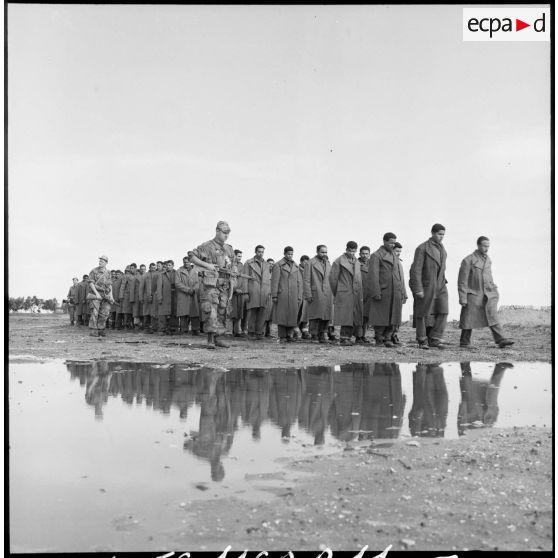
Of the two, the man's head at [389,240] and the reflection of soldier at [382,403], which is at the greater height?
the man's head at [389,240]

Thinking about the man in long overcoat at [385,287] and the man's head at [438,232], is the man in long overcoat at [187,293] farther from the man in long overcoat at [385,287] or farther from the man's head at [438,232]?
the man's head at [438,232]

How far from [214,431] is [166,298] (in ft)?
48.3

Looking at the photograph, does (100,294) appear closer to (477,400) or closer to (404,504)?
(477,400)

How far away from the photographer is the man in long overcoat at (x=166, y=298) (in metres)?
19.4

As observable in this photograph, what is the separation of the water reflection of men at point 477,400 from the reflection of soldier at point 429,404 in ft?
0.52

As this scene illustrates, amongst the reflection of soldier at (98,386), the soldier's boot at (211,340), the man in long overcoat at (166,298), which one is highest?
the man in long overcoat at (166,298)

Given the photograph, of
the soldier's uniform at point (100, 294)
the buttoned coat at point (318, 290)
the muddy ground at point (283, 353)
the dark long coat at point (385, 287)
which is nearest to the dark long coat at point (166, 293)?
the soldier's uniform at point (100, 294)

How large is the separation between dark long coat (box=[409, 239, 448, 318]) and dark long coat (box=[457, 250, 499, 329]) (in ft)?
1.60

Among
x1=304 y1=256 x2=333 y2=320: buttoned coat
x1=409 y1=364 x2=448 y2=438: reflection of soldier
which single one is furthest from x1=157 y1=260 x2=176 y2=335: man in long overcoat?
x1=409 y1=364 x2=448 y2=438: reflection of soldier

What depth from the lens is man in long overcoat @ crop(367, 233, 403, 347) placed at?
12633 millimetres

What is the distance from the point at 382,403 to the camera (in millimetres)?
6215

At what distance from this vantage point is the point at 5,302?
15.2 ft

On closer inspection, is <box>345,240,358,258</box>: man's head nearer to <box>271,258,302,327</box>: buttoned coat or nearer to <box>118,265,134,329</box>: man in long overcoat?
<box>271,258,302,327</box>: buttoned coat

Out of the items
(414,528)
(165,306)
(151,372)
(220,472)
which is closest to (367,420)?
(220,472)
